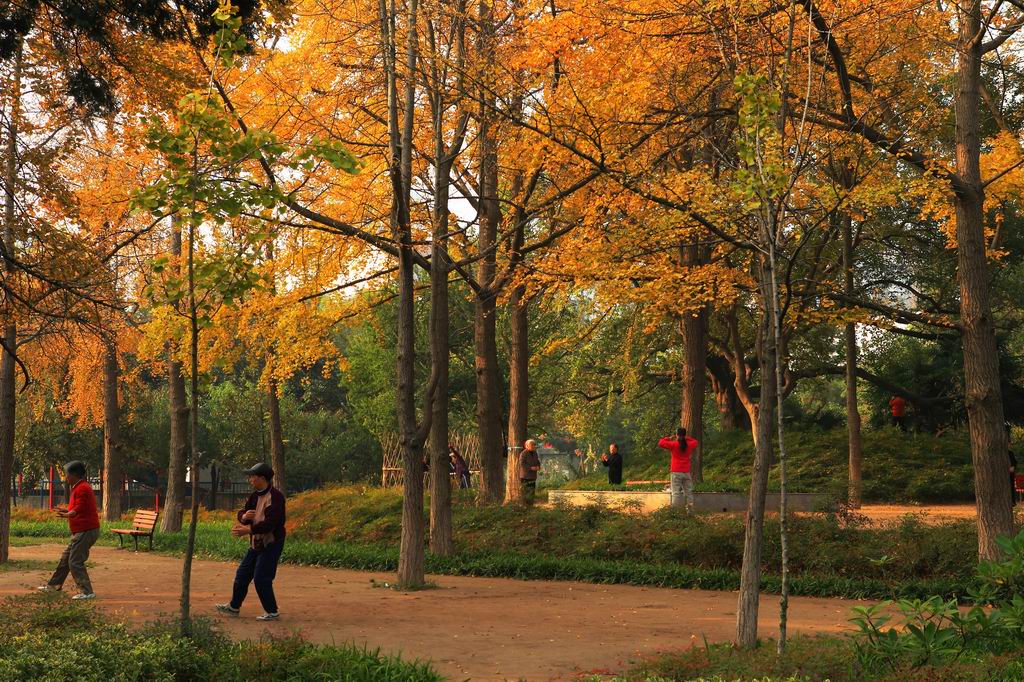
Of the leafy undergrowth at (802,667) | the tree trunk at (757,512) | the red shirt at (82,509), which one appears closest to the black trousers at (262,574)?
the red shirt at (82,509)

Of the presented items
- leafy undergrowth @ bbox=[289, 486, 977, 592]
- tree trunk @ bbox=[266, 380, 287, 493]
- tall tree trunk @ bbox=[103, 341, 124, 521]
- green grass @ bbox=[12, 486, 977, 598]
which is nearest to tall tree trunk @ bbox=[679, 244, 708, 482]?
leafy undergrowth @ bbox=[289, 486, 977, 592]

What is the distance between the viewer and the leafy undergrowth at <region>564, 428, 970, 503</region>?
2641 cm

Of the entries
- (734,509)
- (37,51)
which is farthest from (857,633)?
(734,509)

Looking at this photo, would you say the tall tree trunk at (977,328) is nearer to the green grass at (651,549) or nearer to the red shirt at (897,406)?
the green grass at (651,549)

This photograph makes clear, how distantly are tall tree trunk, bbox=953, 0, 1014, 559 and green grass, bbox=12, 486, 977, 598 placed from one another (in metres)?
0.94

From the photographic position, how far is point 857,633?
7.72 metres

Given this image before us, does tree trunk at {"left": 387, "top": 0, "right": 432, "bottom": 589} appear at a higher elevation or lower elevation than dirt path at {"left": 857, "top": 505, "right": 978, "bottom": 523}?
higher

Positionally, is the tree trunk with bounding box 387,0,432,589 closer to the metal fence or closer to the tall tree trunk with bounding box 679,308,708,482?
the tall tree trunk with bounding box 679,308,708,482

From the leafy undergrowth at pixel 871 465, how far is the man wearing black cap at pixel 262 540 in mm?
13063

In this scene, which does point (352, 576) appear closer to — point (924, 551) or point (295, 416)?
point (924, 551)

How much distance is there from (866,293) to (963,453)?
18.5 feet

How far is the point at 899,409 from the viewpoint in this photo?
3094cm

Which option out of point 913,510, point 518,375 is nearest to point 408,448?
point 518,375

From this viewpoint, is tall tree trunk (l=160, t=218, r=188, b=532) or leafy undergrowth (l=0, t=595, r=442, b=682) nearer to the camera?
leafy undergrowth (l=0, t=595, r=442, b=682)
